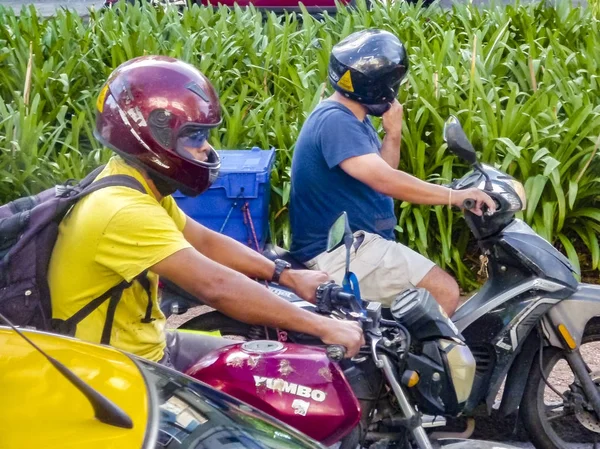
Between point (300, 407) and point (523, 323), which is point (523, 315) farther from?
point (300, 407)

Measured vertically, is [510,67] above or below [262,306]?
below

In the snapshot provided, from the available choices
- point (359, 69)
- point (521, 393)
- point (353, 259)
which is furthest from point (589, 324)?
point (359, 69)

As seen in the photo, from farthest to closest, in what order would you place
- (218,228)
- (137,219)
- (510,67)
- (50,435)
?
(510,67) < (218,228) < (137,219) < (50,435)

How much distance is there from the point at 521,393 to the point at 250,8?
5571 millimetres

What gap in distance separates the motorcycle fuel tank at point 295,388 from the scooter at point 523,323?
2.79 feet

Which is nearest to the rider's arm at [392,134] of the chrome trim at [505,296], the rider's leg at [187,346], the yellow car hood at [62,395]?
the chrome trim at [505,296]

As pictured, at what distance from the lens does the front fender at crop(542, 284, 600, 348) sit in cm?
403

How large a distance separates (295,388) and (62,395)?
1.18m

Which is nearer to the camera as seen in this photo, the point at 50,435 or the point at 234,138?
the point at 50,435

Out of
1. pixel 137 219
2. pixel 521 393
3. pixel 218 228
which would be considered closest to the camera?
pixel 137 219

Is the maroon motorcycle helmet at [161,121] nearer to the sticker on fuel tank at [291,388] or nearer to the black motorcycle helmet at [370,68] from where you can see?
the sticker on fuel tank at [291,388]

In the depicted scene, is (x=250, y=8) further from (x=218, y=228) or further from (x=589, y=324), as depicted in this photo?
(x=589, y=324)

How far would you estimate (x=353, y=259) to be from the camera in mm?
4270

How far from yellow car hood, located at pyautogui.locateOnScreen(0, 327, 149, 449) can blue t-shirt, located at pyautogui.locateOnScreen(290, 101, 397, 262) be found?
2031 millimetres
